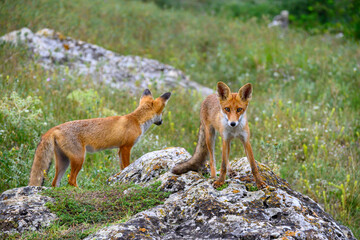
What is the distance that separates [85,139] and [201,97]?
236 inches

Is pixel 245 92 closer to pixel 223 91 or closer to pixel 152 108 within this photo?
pixel 223 91

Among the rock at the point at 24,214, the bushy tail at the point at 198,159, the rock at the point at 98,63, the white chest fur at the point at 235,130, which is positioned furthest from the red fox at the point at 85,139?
the rock at the point at 98,63

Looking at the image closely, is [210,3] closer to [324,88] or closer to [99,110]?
[324,88]

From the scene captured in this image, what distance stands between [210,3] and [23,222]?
25.3m

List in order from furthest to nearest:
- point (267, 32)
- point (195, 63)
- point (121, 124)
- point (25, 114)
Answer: point (267, 32) → point (195, 63) → point (25, 114) → point (121, 124)

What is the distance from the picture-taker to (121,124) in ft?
21.6

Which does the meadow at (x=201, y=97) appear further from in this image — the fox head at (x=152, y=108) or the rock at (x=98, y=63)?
the fox head at (x=152, y=108)

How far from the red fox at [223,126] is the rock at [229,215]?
0.66ft

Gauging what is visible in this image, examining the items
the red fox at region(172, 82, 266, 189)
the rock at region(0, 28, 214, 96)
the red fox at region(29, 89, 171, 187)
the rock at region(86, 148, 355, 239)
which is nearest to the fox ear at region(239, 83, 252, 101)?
the red fox at region(172, 82, 266, 189)

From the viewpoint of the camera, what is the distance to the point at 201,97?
11.5 meters

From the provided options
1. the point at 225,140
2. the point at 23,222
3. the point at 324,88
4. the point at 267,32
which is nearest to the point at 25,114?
the point at 23,222

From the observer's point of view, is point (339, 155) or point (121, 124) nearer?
point (121, 124)

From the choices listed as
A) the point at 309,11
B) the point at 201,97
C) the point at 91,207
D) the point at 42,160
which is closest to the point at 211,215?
the point at 91,207

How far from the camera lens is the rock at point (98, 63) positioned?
11852 mm
